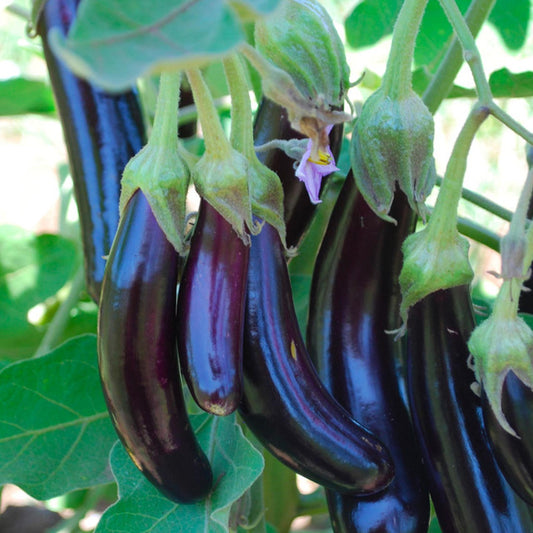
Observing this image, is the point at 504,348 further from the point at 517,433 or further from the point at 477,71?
the point at 477,71

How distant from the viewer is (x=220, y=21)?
337mm

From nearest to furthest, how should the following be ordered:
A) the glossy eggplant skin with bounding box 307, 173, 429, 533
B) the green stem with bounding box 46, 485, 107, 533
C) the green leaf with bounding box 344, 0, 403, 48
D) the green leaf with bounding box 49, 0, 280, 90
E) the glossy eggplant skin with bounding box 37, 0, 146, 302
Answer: the green leaf with bounding box 49, 0, 280, 90
the glossy eggplant skin with bounding box 307, 173, 429, 533
the glossy eggplant skin with bounding box 37, 0, 146, 302
the green leaf with bounding box 344, 0, 403, 48
the green stem with bounding box 46, 485, 107, 533

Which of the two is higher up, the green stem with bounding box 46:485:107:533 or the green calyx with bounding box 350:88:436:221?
the green calyx with bounding box 350:88:436:221

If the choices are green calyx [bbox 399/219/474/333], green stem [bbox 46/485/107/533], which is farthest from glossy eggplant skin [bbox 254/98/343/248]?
green stem [bbox 46/485/107/533]

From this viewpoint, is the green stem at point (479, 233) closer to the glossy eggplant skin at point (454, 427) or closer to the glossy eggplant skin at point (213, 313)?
the glossy eggplant skin at point (454, 427)

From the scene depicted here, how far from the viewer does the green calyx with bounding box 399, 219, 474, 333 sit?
629 millimetres

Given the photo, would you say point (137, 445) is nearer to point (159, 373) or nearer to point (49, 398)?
point (159, 373)

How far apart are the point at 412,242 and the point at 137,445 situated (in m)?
0.26

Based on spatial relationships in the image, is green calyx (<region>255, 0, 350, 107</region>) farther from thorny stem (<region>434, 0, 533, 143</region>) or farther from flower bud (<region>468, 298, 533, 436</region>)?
flower bud (<region>468, 298, 533, 436</region>)

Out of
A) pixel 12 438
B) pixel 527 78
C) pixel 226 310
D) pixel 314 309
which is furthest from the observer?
pixel 527 78

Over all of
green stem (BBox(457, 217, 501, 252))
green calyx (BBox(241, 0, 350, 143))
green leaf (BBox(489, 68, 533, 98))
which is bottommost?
green stem (BBox(457, 217, 501, 252))

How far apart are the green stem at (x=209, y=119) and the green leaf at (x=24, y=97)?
67cm

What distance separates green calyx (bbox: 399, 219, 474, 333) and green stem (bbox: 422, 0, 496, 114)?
27 centimetres

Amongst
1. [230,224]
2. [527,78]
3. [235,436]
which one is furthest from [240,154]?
[527,78]
